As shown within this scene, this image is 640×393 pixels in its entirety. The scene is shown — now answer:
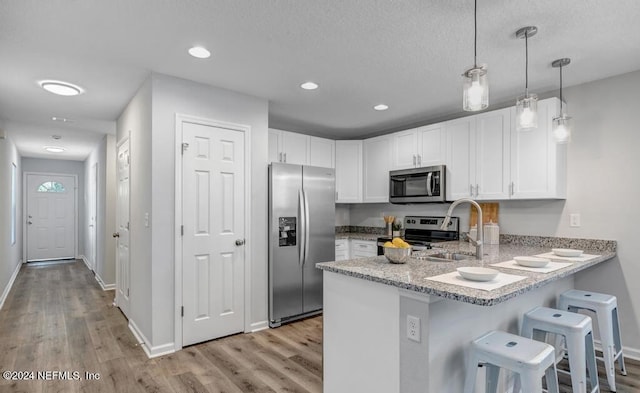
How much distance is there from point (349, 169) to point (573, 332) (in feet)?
11.3

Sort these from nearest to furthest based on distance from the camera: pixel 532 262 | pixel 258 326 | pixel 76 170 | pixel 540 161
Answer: pixel 532 262 < pixel 540 161 < pixel 258 326 < pixel 76 170

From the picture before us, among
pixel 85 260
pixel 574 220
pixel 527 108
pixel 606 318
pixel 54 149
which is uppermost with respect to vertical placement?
pixel 54 149

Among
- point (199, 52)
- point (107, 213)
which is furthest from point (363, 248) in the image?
point (107, 213)

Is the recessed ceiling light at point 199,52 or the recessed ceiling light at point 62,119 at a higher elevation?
the recessed ceiling light at point 199,52

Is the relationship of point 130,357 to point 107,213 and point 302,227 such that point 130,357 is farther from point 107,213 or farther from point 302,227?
point 107,213

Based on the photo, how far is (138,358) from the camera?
287cm

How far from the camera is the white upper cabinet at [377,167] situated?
4688 millimetres

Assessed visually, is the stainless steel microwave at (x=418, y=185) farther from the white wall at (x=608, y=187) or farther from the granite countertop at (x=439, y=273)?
Result: the granite countertop at (x=439, y=273)

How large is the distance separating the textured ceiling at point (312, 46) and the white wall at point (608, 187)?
218 millimetres

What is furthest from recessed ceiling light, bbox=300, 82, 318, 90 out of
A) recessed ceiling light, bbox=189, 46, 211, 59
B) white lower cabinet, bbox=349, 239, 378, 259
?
white lower cabinet, bbox=349, 239, 378, 259

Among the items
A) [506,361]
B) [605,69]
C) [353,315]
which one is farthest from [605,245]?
[353,315]

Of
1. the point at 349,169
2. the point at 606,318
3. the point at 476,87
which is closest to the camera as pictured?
the point at 476,87

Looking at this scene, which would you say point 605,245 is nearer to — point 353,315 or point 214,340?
point 353,315

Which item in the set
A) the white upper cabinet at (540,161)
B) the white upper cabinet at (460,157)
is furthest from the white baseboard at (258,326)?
the white upper cabinet at (540,161)
